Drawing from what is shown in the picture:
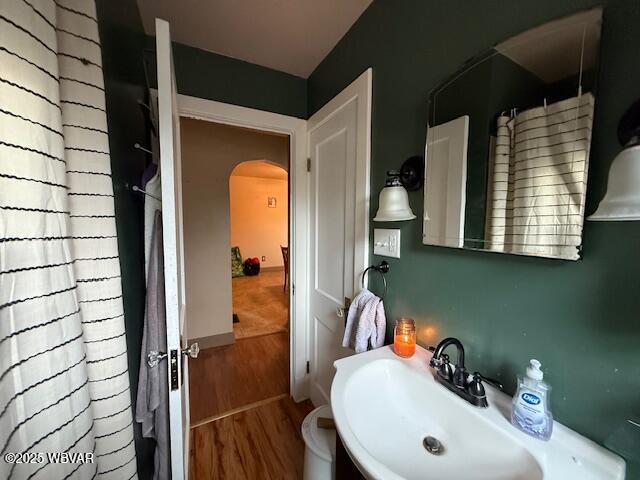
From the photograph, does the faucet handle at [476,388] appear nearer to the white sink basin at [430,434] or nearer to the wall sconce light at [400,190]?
the white sink basin at [430,434]

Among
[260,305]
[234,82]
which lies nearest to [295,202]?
[234,82]

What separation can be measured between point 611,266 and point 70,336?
1.13m

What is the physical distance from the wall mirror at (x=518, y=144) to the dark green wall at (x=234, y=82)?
1154mm

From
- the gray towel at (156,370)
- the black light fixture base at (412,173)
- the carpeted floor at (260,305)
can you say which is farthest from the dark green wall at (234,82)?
the carpeted floor at (260,305)

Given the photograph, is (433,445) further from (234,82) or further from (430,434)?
(234,82)

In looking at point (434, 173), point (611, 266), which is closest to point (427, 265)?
point (434, 173)

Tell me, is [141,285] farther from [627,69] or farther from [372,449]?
[627,69]

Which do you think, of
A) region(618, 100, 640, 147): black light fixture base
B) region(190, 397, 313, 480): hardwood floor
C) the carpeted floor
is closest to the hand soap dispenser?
region(618, 100, 640, 147): black light fixture base

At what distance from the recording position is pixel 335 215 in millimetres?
1500

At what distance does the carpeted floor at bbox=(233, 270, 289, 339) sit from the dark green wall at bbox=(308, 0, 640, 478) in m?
2.43

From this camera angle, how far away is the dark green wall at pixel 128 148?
0.83m

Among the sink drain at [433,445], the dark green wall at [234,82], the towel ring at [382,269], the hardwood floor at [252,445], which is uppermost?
the dark green wall at [234,82]

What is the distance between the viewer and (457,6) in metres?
0.85

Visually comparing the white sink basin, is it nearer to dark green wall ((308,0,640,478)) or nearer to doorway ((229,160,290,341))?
dark green wall ((308,0,640,478))
